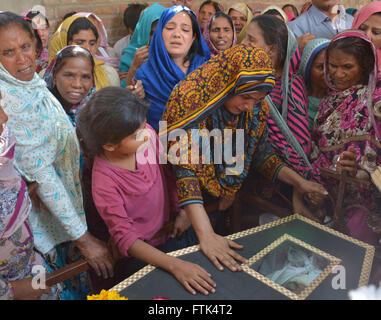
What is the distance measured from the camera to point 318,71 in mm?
1904

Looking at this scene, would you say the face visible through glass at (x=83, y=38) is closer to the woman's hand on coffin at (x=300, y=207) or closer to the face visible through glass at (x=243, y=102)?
the face visible through glass at (x=243, y=102)

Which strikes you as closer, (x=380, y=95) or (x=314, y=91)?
(x=380, y=95)

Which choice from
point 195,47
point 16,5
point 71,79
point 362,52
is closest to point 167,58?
point 195,47

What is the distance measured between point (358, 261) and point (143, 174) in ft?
2.72

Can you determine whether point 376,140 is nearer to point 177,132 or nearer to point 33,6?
point 177,132

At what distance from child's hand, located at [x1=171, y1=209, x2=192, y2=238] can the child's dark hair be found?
445 millimetres

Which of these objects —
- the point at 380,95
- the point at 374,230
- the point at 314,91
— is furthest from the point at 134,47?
the point at 374,230

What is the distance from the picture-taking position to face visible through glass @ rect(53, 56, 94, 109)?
166 cm

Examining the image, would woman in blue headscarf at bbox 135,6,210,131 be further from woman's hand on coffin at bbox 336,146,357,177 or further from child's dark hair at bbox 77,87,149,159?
woman's hand on coffin at bbox 336,146,357,177

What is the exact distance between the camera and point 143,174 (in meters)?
1.35

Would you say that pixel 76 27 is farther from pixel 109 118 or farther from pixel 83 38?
pixel 109 118

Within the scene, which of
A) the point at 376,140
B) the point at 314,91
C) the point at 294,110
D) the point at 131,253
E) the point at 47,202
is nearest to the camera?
the point at 131,253

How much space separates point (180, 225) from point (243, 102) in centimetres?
59

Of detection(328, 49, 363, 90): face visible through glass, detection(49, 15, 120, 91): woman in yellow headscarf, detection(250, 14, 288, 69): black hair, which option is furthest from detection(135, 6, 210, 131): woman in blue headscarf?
detection(328, 49, 363, 90): face visible through glass
